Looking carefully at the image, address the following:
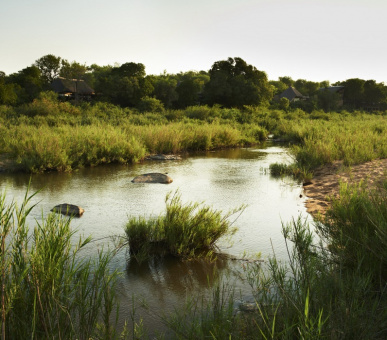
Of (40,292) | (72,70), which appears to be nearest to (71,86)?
(72,70)

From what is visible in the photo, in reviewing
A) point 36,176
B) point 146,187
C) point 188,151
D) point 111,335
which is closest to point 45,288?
point 111,335

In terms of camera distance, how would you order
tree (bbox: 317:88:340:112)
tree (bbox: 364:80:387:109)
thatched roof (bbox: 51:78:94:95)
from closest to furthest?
thatched roof (bbox: 51:78:94:95)
tree (bbox: 317:88:340:112)
tree (bbox: 364:80:387:109)

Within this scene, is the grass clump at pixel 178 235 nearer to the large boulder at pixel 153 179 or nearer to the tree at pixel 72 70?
the large boulder at pixel 153 179

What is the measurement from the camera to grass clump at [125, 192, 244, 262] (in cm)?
547

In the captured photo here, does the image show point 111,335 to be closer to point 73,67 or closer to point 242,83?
point 242,83

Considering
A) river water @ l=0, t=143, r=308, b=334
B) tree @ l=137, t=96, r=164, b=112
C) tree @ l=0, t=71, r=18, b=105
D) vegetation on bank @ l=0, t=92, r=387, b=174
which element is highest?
tree @ l=0, t=71, r=18, b=105

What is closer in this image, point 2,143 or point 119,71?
point 2,143

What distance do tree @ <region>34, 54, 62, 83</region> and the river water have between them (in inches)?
1954

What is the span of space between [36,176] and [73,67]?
140ft

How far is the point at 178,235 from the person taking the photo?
18.3ft

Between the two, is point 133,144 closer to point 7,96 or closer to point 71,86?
point 7,96

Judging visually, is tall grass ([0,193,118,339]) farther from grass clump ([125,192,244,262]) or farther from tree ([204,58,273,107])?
tree ([204,58,273,107])

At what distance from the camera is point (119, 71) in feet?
144

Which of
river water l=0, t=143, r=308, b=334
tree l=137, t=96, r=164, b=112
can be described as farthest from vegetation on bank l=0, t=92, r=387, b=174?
tree l=137, t=96, r=164, b=112
